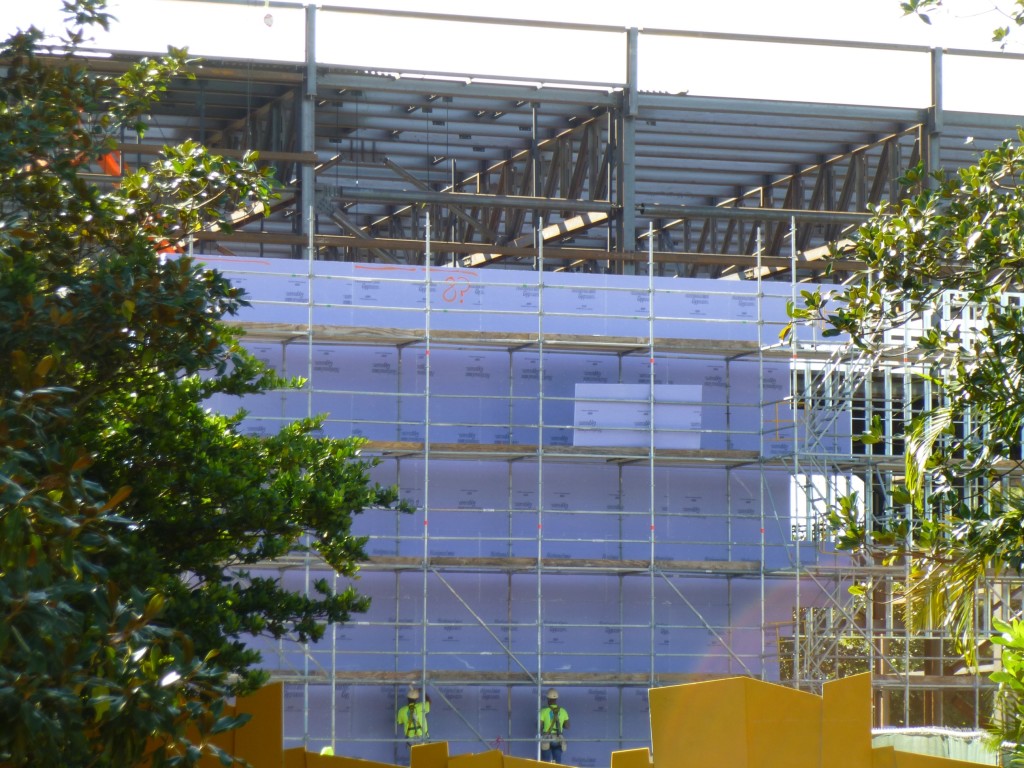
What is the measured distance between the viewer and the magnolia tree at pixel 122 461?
20.9 feet

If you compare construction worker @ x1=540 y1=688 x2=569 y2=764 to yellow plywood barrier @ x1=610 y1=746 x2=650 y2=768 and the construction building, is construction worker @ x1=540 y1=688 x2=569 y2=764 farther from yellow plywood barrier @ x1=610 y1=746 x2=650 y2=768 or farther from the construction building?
yellow plywood barrier @ x1=610 y1=746 x2=650 y2=768

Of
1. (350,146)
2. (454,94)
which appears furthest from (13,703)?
(350,146)

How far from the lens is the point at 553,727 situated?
1978 cm

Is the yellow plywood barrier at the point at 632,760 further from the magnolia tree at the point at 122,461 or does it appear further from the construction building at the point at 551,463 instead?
the construction building at the point at 551,463

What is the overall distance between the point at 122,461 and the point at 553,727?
920 centimetres

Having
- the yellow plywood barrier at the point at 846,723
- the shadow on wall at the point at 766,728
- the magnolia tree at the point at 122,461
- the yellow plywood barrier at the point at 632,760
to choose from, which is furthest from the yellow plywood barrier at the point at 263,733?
the yellow plywood barrier at the point at 846,723

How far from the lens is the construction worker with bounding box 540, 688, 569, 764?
1978 cm

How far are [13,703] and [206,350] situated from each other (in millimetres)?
5229

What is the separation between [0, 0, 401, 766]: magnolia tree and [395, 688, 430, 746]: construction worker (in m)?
5.90

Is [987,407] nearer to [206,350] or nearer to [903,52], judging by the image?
[206,350]

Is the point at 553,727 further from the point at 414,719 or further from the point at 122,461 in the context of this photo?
the point at 122,461

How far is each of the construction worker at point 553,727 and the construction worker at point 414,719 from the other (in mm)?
1484

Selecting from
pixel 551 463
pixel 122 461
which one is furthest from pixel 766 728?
pixel 551 463

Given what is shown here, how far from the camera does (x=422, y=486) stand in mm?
20656
